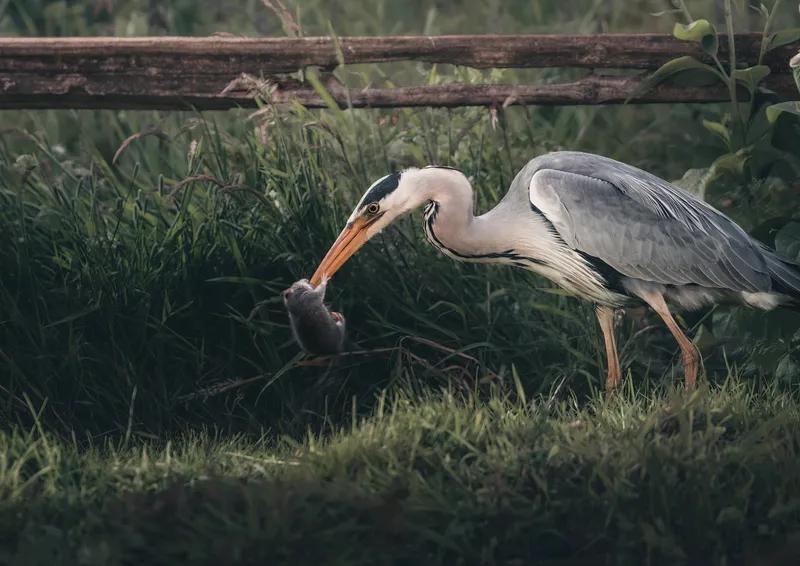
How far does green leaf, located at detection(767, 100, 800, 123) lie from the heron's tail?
540 millimetres

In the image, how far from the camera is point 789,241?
5.32m

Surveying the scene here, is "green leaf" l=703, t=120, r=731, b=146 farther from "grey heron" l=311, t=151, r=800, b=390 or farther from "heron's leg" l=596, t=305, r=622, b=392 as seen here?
"heron's leg" l=596, t=305, r=622, b=392

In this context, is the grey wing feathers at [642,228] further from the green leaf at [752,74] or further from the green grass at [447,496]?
the green grass at [447,496]

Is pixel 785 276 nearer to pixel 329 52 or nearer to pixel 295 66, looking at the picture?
pixel 329 52

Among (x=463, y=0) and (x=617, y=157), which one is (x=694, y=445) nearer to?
(x=617, y=157)

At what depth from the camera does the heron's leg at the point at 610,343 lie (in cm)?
521

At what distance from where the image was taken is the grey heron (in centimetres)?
512

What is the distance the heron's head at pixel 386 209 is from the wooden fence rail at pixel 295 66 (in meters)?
0.77

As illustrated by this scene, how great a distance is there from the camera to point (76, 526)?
388 cm

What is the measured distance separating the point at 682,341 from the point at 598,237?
0.51 m

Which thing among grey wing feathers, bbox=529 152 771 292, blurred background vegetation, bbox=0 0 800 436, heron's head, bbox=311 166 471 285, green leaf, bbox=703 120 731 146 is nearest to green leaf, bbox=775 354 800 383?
blurred background vegetation, bbox=0 0 800 436

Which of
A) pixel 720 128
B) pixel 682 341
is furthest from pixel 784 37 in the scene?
pixel 682 341

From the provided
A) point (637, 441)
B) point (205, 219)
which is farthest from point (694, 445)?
point (205, 219)

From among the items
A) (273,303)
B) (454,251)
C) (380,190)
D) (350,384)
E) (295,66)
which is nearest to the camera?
(380,190)
